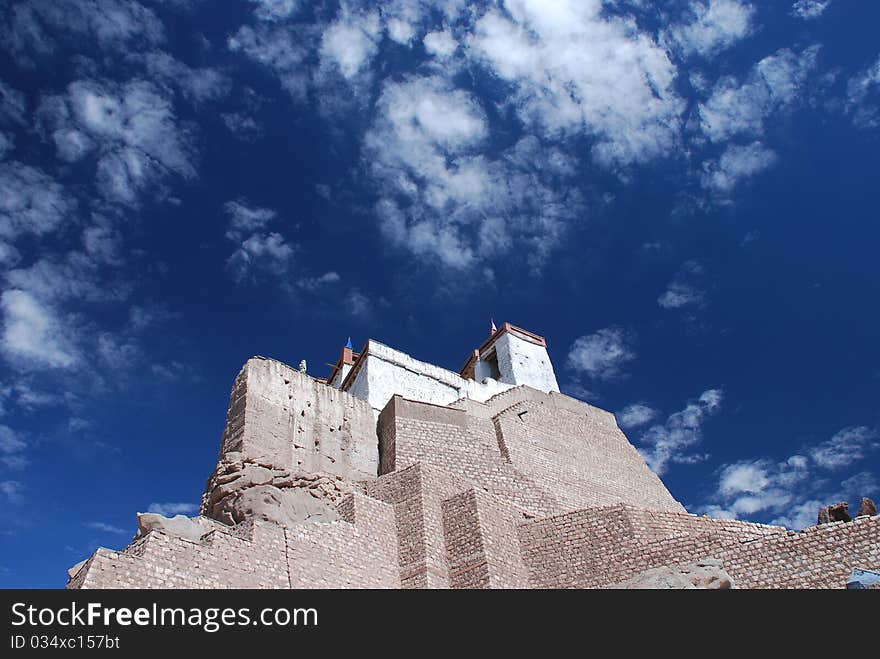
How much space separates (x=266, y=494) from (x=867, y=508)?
40.1ft

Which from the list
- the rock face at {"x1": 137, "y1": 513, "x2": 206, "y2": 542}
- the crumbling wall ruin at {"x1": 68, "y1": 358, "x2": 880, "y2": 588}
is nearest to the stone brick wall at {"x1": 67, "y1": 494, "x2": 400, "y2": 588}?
the crumbling wall ruin at {"x1": 68, "y1": 358, "x2": 880, "y2": 588}

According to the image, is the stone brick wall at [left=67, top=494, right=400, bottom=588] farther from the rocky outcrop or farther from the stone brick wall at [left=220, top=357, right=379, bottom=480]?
the stone brick wall at [left=220, top=357, right=379, bottom=480]

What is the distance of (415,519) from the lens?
47.8 ft

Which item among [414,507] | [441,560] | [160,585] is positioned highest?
[414,507]

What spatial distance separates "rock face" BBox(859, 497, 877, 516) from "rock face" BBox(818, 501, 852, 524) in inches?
10.2

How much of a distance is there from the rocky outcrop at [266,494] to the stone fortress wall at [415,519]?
4 centimetres

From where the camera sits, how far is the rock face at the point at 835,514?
12.6 meters

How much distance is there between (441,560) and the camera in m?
14.0

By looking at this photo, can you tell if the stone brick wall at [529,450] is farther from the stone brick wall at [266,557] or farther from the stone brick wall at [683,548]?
the stone brick wall at [266,557]

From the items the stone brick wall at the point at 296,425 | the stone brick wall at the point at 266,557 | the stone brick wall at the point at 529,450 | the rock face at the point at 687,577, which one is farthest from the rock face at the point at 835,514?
the stone brick wall at the point at 296,425

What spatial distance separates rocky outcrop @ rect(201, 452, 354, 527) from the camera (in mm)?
13281
